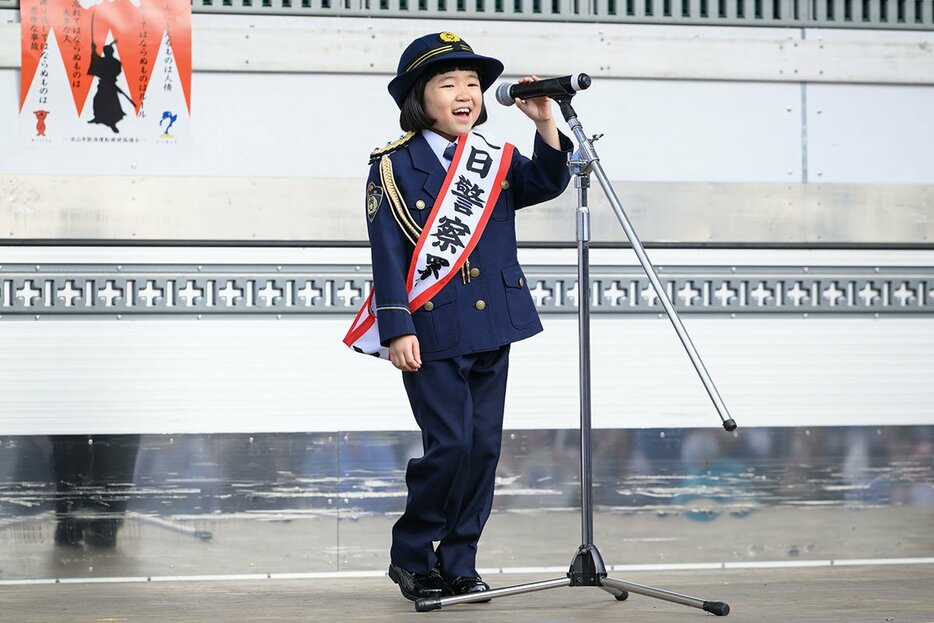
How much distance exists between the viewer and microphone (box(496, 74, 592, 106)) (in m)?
2.73

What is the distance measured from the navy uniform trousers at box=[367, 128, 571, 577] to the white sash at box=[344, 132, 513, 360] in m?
0.03

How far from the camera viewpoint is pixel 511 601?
3045mm

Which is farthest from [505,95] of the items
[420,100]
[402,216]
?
[402,216]

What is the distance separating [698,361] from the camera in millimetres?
2562

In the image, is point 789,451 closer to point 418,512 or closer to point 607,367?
point 607,367

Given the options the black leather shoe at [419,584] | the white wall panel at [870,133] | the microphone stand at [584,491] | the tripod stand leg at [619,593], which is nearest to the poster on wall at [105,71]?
the microphone stand at [584,491]

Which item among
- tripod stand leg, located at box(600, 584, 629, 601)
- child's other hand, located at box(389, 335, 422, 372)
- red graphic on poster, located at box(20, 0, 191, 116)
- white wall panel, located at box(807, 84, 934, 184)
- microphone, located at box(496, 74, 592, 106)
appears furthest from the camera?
white wall panel, located at box(807, 84, 934, 184)

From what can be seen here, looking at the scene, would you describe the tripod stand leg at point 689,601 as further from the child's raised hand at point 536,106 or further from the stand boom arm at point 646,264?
the child's raised hand at point 536,106

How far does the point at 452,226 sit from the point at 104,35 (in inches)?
55.6

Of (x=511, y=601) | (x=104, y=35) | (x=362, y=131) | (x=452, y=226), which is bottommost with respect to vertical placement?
(x=511, y=601)

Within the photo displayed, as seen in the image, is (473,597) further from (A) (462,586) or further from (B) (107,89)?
(B) (107,89)

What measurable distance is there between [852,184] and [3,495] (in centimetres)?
273

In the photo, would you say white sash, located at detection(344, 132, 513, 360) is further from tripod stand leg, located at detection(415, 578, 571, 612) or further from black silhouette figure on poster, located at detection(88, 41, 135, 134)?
black silhouette figure on poster, located at detection(88, 41, 135, 134)

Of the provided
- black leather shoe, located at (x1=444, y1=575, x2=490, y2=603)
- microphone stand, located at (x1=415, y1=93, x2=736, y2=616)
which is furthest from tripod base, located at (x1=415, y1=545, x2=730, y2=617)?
black leather shoe, located at (x1=444, y1=575, x2=490, y2=603)
